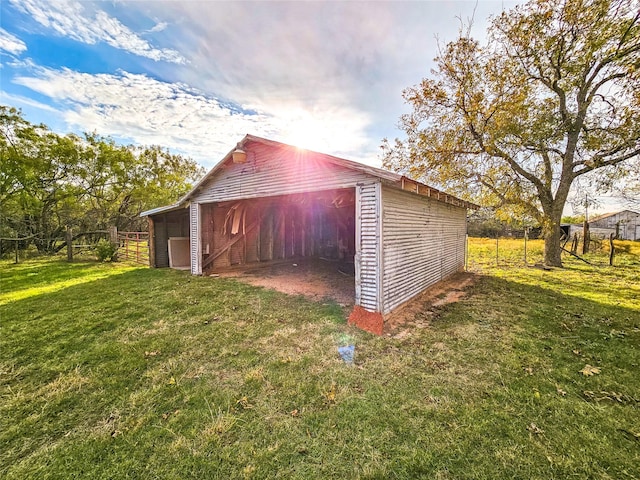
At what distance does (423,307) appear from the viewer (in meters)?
6.25

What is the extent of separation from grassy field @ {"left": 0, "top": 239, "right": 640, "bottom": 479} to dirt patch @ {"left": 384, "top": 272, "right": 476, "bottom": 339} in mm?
288

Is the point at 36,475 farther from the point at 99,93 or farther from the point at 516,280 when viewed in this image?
the point at 99,93

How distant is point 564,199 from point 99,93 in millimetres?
21946

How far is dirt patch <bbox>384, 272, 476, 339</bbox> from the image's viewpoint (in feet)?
16.3

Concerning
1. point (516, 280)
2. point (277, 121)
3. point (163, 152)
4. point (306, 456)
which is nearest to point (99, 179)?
point (163, 152)

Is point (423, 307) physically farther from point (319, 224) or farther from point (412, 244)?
point (319, 224)

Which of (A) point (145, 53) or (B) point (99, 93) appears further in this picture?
(B) point (99, 93)

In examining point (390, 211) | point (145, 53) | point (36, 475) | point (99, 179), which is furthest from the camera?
point (99, 179)

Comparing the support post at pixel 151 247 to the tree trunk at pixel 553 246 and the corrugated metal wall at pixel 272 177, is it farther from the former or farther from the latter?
the tree trunk at pixel 553 246

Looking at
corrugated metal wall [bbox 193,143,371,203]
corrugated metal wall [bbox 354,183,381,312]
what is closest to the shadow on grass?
corrugated metal wall [bbox 354,183,381,312]

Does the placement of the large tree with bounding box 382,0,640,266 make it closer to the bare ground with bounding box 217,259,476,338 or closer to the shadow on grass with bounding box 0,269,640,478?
the bare ground with bounding box 217,259,476,338

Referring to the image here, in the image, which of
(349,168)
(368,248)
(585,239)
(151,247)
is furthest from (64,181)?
(585,239)

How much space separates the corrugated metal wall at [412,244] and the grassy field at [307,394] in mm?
1088

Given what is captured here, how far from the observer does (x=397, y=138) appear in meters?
13.5
